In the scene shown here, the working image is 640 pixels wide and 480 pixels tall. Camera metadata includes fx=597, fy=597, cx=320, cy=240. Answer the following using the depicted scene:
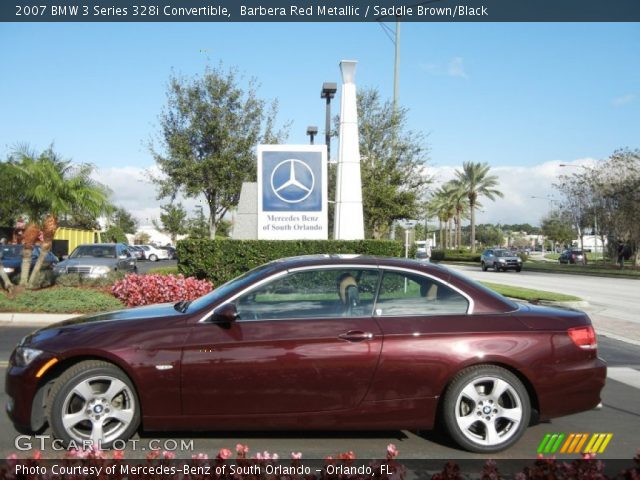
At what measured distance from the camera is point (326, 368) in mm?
4461

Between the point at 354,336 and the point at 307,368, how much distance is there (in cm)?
43

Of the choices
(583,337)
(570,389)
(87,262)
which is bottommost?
(570,389)

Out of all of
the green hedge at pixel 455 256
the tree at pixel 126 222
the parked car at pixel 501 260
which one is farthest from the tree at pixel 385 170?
the tree at pixel 126 222

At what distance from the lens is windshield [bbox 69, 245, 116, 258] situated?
1952 centimetres

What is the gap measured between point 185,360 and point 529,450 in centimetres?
278

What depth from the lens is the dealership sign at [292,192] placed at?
16938 mm

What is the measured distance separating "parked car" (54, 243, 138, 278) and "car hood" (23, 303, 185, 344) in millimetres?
12697

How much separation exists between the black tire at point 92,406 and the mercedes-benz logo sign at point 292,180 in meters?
12.8

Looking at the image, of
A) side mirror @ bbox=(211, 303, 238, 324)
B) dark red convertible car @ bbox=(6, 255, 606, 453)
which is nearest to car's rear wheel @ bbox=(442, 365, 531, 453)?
dark red convertible car @ bbox=(6, 255, 606, 453)

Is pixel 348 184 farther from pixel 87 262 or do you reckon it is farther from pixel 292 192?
pixel 87 262

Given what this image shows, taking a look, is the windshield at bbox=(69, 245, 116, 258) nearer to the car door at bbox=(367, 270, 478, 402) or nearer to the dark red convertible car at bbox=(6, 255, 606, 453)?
the dark red convertible car at bbox=(6, 255, 606, 453)

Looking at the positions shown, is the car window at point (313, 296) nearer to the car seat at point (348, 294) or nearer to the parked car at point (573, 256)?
the car seat at point (348, 294)

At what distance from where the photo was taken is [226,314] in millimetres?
4527

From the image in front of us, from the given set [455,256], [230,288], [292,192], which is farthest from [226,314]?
[455,256]
